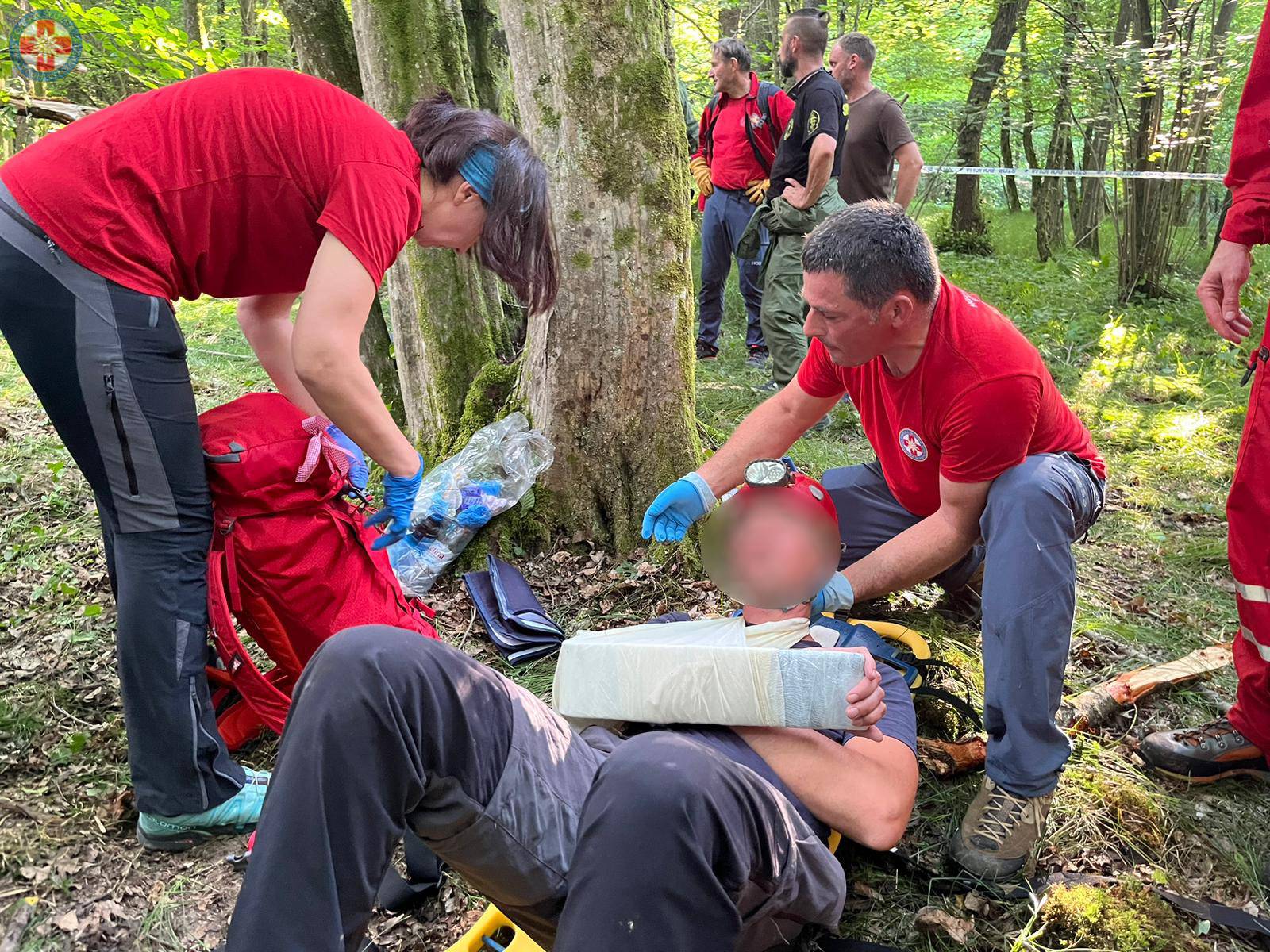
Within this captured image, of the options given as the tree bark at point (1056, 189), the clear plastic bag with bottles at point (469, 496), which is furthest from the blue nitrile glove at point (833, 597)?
the tree bark at point (1056, 189)

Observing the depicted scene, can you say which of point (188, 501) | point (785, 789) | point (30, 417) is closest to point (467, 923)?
point (785, 789)

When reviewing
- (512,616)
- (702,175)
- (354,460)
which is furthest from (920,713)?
(702,175)

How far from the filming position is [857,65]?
5824 millimetres

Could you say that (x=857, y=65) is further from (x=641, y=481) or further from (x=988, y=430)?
(x=988, y=430)

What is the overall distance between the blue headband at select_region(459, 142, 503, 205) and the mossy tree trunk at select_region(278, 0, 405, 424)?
233 cm

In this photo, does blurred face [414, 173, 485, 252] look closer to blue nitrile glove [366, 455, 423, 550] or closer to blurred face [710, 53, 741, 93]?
blue nitrile glove [366, 455, 423, 550]

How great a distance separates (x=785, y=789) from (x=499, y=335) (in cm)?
305

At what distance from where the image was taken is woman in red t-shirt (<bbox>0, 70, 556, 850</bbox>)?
1884 mm

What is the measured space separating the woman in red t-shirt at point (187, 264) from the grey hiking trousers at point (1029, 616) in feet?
4.39

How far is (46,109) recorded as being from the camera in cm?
367

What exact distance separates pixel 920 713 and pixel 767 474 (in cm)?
97

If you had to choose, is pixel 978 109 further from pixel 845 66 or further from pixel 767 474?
pixel 767 474

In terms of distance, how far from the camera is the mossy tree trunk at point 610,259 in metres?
3.21

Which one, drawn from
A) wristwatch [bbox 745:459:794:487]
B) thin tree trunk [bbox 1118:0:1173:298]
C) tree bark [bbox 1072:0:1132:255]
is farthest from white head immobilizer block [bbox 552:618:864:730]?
tree bark [bbox 1072:0:1132:255]
